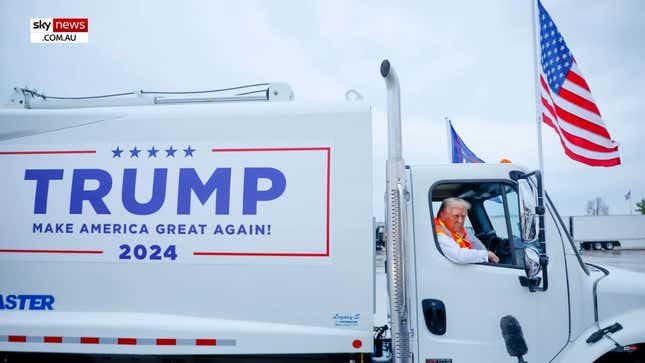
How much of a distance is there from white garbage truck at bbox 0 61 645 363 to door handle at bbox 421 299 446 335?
15 millimetres

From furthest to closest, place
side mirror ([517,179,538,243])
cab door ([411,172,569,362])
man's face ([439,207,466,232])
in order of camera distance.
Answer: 1. man's face ([439,207,466,232])
2. cab door ([411,172,569,362])
3. side mirror ([517,179,538,243])

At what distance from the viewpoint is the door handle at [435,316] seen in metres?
2.76

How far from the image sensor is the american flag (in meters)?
3.25

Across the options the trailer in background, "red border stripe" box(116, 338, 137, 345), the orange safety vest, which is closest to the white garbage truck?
"red border stripe" box(116, 338, 137, 345)

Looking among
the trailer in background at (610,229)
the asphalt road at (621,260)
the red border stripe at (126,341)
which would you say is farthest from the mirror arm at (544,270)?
the trailer in background at (610,229)

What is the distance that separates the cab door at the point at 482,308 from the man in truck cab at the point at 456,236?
6 centimetres

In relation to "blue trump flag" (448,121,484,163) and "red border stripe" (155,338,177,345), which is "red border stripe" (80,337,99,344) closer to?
"red border stripe" (155,338,177,345)

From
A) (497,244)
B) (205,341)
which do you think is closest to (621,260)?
(497,244)

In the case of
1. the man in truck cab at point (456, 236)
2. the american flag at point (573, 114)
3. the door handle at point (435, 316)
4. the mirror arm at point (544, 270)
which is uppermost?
the american flag at point (573, 114)

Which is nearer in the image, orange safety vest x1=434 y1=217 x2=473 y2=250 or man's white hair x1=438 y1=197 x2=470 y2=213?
orange safety vest x1=434 y1=217 x2=473 y2=250

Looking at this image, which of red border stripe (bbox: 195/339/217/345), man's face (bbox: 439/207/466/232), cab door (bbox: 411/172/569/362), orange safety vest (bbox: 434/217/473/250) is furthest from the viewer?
man's face (bbox: 439/207/466/232)

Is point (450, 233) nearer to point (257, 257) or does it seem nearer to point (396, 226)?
point (396, 226)

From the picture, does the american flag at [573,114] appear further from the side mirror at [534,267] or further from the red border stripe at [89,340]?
the red border stripe at [89,340]

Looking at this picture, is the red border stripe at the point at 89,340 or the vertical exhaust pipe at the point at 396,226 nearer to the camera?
the vertical exhaust pipe at the point at 396,226
